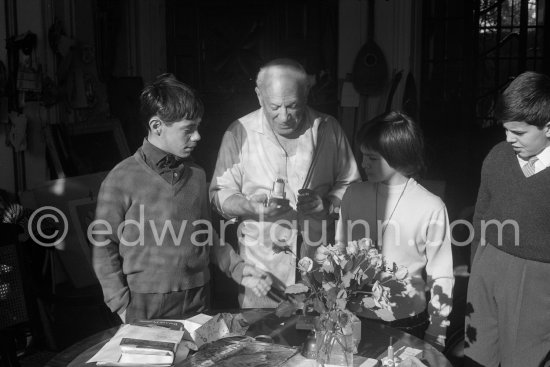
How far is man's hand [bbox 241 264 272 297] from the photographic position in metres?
2.73

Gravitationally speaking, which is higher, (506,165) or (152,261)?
(506,165)

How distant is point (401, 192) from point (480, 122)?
3109 mm

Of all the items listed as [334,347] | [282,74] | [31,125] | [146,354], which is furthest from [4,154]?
[334,347]

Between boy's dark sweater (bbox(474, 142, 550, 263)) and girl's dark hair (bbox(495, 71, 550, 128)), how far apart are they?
215 mm

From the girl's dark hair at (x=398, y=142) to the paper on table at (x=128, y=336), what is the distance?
3.58 ft

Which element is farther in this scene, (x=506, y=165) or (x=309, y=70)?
(x=309, y=70)

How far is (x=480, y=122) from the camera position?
19.3 feet

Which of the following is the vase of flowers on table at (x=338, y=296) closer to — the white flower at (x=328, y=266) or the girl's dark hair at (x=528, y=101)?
the white flower at (x=328, y=266)

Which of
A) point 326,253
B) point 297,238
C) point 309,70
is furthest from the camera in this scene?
point 309,70

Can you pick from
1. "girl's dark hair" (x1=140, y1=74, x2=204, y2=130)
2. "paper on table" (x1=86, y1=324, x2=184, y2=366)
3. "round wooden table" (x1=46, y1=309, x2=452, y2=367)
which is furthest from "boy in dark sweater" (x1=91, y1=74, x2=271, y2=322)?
"paper on table" (x1=86, y1=324, x2=184, y2=366)

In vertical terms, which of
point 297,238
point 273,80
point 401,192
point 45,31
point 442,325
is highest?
point 45,31

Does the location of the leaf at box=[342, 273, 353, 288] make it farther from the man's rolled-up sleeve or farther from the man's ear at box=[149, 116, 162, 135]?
the man's rolled-up sleeve

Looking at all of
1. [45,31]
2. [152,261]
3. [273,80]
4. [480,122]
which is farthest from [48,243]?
[480,122]

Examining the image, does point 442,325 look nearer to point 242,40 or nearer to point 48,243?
point 48,243
